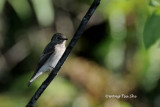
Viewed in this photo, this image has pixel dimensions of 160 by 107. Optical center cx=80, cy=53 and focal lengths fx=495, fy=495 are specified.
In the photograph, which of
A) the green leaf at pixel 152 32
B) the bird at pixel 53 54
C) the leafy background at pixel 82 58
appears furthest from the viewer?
the bird at pixel 53 54

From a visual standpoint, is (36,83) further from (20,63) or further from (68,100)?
(20,63)

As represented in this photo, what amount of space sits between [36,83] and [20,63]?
4.10 feet

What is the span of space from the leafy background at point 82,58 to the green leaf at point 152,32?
169 cm

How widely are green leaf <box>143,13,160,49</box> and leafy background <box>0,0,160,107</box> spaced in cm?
169

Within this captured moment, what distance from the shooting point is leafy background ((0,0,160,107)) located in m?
5.37

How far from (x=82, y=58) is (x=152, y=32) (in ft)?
11.8

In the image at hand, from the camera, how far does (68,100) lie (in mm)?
5707

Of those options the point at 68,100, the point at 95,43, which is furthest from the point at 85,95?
the point at 95,43

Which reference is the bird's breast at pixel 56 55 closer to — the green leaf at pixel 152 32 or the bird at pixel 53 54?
the bird at pixel 53 54

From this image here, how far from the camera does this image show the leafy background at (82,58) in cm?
537

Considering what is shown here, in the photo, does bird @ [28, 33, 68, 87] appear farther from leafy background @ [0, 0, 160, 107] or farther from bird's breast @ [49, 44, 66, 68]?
leafy background @ [0, 0, 160, 107]

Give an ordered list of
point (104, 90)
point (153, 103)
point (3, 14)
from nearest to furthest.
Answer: point (104, 90) < point (153, 103) < point (3, 14)

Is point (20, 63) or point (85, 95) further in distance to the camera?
point (20, 63)

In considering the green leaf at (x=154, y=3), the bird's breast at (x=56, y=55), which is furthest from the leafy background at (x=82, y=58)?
the green leaf at (x=154, y=3)
